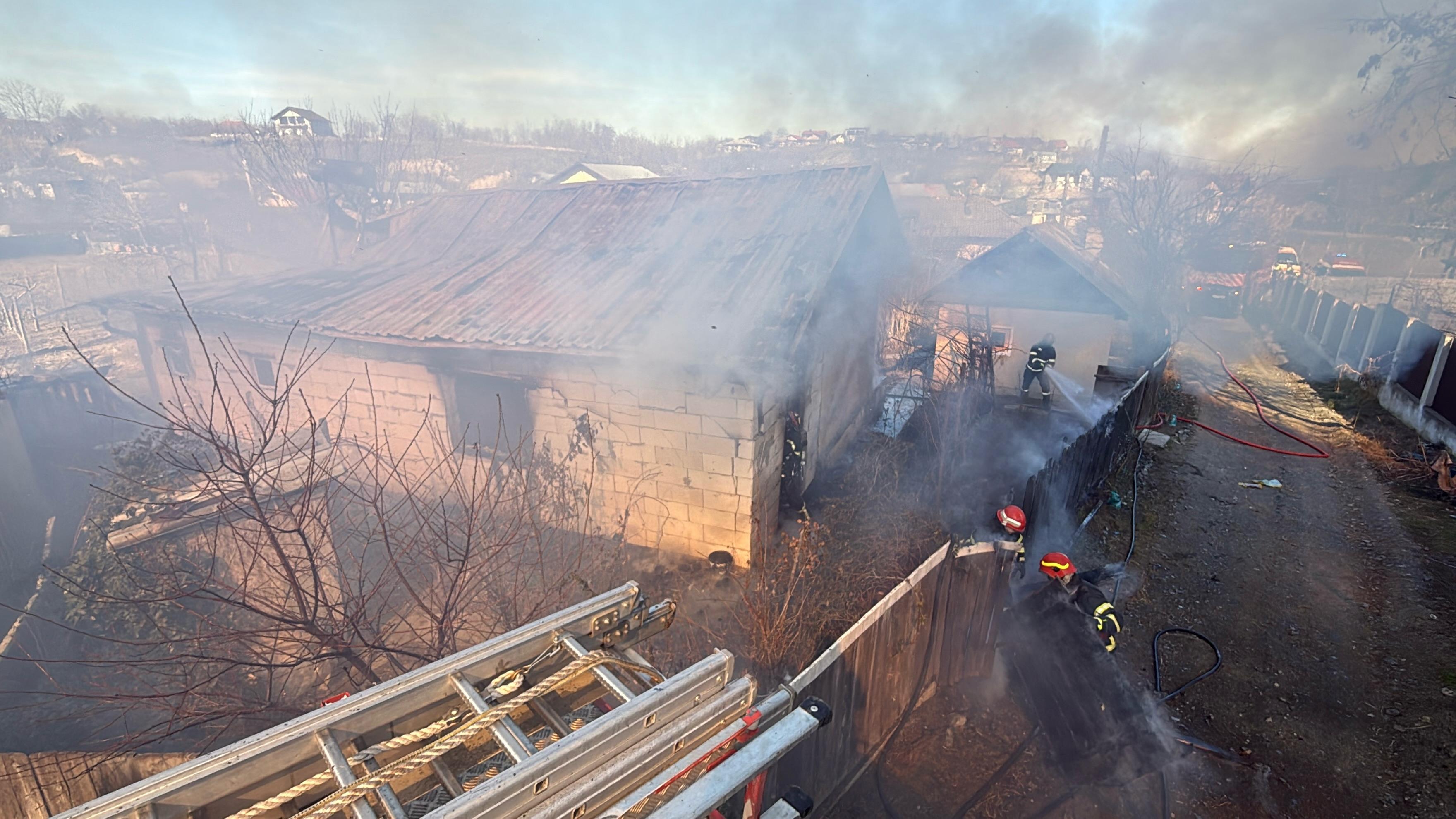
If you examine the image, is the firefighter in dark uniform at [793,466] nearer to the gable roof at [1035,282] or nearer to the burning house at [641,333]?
the burning house at [641,333]

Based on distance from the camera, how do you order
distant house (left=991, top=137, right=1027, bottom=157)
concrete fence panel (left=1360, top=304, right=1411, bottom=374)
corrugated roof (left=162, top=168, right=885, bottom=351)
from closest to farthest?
corrugated roof (left=162, top=168, right=885, bottom=351)
concrete fence panel (left=1360, top=304, right=1411, bottom=374)
distant house (left=991, top=137, right=1027, bottom=157)

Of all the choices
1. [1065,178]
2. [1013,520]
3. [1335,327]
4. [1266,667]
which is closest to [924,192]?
[1065,178]

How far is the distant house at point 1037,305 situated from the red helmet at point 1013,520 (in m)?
7.68

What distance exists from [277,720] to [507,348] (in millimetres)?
3989

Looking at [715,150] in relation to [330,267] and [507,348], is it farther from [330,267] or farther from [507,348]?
[507,348]

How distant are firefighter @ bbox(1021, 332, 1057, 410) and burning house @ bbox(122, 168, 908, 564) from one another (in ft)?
11.9

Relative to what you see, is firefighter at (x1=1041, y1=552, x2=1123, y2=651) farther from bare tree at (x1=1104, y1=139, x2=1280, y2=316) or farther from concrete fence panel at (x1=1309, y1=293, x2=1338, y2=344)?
bare tree at (x1=1104, y1=139, x2=1280, y2=316)

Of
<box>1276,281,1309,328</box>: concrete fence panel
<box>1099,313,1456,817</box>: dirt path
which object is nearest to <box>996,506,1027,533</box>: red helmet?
<box>1099,313,1456,817</box>: dirt path

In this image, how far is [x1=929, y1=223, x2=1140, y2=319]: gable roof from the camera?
43.3ft

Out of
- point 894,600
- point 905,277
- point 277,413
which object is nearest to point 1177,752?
point 894,600

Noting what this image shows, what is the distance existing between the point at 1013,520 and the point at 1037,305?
10.2 metres

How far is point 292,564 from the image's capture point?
19.9ft

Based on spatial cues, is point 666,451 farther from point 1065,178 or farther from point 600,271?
point 1065,178

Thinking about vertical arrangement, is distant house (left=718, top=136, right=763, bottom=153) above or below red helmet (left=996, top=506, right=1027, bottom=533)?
above
